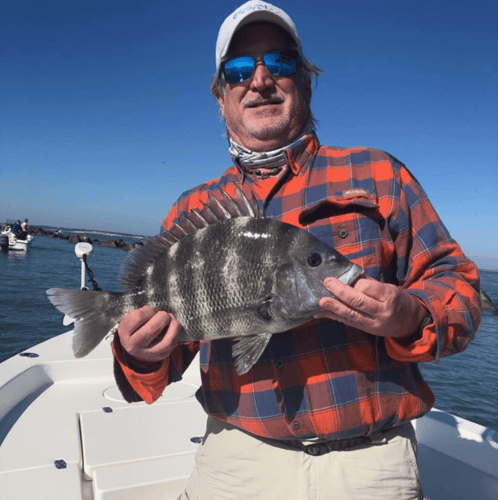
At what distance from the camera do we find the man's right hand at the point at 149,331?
1.81m

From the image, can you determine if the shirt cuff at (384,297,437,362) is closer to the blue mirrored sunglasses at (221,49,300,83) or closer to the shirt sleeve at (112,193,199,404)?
the shirt sleeve at (112,193,199,404)

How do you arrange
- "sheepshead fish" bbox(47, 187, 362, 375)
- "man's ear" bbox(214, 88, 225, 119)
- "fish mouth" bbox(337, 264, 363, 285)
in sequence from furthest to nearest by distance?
Result: "man's ear" bbox(214, 88, 225, 119), "sheepshead fish" bbox(47, 187, 362, 375), "fish mouth" bbox(337, 264, 363, 285)

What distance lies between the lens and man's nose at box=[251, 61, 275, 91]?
215cm

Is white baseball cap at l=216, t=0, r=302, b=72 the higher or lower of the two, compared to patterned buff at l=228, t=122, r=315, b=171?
higher

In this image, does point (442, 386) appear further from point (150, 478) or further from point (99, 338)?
point (99, 338)

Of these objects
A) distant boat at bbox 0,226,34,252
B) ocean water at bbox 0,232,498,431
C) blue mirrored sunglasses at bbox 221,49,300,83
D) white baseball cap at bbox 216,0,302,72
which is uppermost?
distant boat at bbox 0,226,34,252

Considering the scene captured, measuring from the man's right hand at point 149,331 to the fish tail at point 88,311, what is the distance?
0.17 meters

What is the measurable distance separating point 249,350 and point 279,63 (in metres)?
1.47

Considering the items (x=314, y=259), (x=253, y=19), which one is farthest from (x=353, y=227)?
(x=253, y=19)

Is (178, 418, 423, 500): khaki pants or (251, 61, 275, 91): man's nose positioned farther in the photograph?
(251, 61, 275, 91): man's nose

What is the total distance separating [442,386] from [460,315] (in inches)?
434

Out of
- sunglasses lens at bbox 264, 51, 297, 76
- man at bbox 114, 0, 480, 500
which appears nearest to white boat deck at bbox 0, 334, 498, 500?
man at bbox 114, 0, 480, 500

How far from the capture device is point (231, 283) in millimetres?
1783

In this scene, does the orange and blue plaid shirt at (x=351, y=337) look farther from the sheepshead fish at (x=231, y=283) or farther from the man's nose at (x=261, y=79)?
the man's nose at (x=261, y=79)
